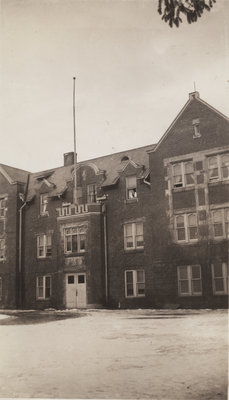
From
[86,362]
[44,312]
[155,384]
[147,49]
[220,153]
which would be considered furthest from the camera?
[44,312]

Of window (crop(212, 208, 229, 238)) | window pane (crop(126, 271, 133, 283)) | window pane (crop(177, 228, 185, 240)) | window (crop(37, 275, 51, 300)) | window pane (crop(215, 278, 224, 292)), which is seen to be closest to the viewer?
window (crop(212, 208, 229, 238))

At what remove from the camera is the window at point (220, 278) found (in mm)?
6855

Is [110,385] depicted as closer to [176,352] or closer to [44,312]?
[176,352]

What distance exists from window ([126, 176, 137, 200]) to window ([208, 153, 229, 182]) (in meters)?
3.29

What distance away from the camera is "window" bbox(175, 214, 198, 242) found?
8205 millimetres

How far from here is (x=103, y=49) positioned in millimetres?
7332

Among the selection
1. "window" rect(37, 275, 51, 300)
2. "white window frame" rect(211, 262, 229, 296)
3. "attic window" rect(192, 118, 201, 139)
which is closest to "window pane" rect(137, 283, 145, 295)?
"window" rect(37, 275, 51, 300)

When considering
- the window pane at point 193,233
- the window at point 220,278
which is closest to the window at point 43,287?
the window pane at point 193,233

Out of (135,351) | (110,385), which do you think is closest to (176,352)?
(135,351)

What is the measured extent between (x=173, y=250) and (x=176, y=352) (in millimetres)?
3161

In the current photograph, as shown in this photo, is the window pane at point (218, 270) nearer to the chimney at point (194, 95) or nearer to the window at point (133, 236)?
the window at point (133, 236)

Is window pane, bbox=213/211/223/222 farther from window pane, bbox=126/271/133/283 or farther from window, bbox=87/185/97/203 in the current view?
window, bbox=87/185/97/203

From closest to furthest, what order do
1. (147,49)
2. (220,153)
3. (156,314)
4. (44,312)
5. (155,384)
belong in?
(155,384)
(147,49)
(220,153)
(156,314)
(44,312)

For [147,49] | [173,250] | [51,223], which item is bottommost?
[173,250]
